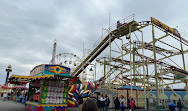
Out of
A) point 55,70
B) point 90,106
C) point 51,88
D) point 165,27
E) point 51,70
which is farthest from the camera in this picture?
point 165,27

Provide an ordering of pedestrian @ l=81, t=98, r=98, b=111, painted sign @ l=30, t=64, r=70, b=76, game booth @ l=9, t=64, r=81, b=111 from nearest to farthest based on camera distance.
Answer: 1. pedestrian @ l=81, t=98, r=98, b=111
2. game booth @ l=9, t=64, r=81, b=111
3. painted sign @ l=30, t=64, r=70, b=76

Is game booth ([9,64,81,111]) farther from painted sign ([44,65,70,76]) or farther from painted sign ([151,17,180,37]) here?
painted sign ([151,17,180,37])

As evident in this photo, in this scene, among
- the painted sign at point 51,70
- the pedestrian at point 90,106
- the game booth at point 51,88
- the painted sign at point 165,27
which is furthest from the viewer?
the painted sign at point 165,27

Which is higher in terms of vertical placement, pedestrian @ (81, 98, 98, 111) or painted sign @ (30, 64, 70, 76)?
painted sign @ (30, 64, 70, 76)

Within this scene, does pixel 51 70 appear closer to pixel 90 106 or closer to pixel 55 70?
pixel 55 70

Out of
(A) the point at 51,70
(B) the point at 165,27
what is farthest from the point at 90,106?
(B) the point at 165,27

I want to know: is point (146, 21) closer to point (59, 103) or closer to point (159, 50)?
point (159, 50)

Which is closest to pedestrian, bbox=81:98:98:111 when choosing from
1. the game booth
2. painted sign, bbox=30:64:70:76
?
the game booth

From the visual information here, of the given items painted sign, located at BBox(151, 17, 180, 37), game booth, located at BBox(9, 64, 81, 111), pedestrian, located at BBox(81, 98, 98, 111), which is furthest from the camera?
painted sign, located at BBox(151, 17, 180, 37)

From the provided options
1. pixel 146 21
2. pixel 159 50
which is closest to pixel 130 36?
pixel 146 21

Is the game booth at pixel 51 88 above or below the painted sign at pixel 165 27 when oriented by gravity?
below

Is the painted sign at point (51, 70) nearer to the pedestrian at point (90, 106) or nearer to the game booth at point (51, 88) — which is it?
the game booth at point (51, 88)

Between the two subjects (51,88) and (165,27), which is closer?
(51,88)

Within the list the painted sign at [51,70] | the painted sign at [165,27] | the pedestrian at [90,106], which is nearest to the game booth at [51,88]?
the painted sign at [51,70]
